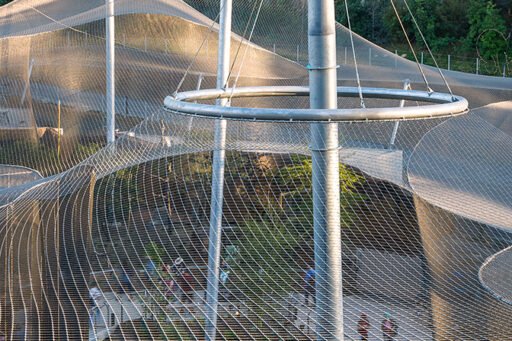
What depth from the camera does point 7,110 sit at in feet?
16.7

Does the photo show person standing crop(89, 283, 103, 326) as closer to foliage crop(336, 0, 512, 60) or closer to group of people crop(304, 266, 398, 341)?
group of people crop(304, 266, 398, 341)

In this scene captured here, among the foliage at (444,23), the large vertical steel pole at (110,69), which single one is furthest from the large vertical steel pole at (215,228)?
the foliage at (444,23)

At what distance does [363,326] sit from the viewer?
220 centimetres

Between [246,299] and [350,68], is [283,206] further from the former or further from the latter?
[350,68]

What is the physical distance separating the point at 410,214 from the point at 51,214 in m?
1.09

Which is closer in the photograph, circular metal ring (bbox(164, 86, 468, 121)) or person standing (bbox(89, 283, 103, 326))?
person standing (bbox(89, 283, 103, 326))

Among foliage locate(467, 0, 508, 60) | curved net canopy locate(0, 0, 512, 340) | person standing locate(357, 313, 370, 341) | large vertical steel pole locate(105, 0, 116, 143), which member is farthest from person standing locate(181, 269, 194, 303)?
foliage locate(467, 0, 508, 60)

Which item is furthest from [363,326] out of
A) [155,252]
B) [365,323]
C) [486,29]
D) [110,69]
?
[486,29]

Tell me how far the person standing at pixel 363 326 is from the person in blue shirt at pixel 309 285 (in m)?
0.12

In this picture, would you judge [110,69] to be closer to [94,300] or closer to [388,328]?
[94,300]

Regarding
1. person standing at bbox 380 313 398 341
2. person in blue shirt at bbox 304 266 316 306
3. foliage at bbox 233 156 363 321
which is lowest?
person standing at bbox 380 313 398 341

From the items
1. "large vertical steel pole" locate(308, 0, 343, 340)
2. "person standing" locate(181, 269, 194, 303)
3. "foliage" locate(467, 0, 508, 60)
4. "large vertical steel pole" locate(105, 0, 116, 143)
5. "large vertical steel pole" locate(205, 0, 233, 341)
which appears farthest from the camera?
"foliage" locate(467, 0, 508, 60)

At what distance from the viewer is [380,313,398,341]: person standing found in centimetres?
211

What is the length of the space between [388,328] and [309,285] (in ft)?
0.77
